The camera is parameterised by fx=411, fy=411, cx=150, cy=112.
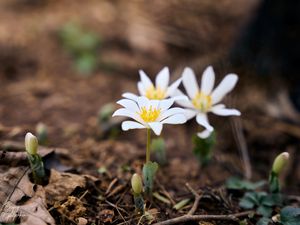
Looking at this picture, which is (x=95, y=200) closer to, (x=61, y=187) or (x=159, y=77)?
(x=61, y=187)

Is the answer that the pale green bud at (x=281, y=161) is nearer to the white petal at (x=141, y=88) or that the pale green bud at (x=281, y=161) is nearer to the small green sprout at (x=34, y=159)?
the white petal at (x=141, y=88)

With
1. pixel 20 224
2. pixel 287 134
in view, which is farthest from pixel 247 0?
pixel 20 224

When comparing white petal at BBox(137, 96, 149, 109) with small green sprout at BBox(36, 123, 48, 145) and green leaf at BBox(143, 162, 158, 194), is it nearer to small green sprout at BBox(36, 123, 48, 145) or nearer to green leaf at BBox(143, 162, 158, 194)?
green leaf at BBox(143, 162, 158, 194)

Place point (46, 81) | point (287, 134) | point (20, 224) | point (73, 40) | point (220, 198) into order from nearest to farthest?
point (20, 224), point (220, 198), point (287, 134), point (46, 81), point (73, 40)

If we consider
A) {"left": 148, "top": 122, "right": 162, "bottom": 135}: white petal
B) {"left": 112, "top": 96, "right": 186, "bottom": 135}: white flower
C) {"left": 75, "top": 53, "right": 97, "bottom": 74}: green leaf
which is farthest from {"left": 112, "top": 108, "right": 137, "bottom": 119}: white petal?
{"left": 75, "top": 53, "right": 97, "bottom": 74}: green leaf

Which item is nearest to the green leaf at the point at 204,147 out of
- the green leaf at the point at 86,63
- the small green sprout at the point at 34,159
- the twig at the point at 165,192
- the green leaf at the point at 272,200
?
the twig at the point at 165,192
